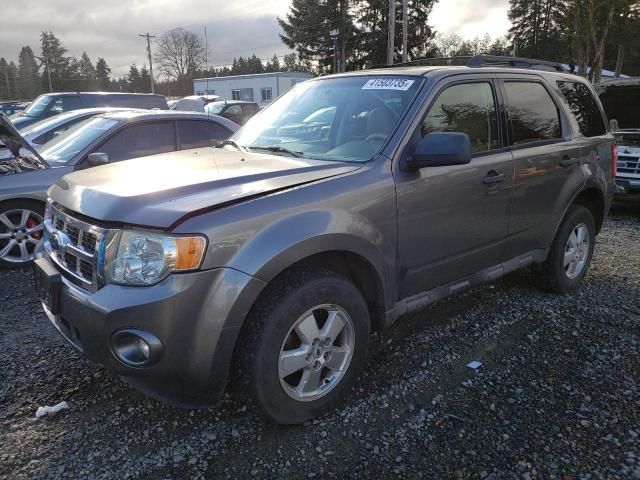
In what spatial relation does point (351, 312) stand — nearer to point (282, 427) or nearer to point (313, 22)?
point (282, 427)

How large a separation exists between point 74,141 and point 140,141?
75 cm

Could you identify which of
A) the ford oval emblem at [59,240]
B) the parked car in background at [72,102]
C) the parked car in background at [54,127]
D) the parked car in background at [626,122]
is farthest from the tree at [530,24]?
the ford oval emblem at [59,240]

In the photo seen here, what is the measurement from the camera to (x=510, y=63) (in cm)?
405

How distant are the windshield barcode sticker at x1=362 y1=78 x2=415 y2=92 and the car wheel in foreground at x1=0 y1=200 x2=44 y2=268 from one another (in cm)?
383

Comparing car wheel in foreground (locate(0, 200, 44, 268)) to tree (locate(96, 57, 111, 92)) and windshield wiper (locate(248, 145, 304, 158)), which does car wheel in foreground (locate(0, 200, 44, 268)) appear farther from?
tree (locate(96, 57, 111, 92))

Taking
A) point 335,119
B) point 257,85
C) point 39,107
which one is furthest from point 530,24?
point 335,119

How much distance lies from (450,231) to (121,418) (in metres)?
2.24

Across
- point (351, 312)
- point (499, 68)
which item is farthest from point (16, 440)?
point (499, 68)

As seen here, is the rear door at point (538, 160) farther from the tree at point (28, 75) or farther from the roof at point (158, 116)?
the tree at point (28, 75)

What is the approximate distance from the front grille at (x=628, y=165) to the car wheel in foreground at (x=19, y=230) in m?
8.30

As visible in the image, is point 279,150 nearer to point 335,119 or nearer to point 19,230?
point 335,119

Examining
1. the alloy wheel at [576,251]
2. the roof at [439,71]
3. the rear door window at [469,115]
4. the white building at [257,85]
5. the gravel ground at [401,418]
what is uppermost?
the white building at [257,85]

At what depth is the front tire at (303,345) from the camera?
237cm

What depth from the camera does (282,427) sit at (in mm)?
2631
